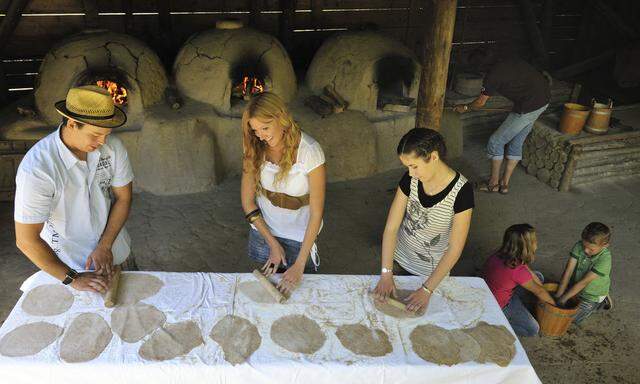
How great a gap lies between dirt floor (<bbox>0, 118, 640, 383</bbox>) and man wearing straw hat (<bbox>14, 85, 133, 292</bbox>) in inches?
60.8

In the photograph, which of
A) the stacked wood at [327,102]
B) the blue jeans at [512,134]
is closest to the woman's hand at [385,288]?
the stacked wood at [327,102]

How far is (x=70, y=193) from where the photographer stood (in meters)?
2.37

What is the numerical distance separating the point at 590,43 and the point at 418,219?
25.4ft

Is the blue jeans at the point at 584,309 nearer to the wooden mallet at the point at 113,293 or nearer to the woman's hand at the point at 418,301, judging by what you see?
the woman's hand at the point at 418,301

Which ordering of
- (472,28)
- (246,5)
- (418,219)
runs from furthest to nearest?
(472,28), (246,5), (418,219)

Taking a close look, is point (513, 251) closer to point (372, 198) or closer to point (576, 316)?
point (576, 316)

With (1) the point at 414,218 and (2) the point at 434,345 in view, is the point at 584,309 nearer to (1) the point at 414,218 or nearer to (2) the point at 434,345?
(1) the point at 414,218

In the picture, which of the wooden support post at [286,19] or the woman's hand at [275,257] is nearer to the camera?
the woman's hand at [275,257]

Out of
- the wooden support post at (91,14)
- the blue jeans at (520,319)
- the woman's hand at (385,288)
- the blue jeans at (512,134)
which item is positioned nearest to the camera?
the woman's hand at (385,288)

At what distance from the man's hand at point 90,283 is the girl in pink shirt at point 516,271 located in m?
2.32

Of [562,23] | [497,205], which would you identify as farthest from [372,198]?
[562,23]

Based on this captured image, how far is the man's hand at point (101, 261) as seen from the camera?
98.6 inches

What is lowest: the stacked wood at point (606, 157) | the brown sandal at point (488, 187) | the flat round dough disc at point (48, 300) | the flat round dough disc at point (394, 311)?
the brown sandal at point (488, 187)

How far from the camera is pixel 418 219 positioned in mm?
2750
